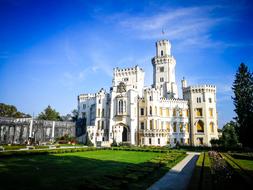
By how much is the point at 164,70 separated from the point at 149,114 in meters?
19.2

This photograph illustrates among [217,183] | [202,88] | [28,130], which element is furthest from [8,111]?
[217,183]

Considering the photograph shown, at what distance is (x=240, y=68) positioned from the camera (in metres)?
47.3

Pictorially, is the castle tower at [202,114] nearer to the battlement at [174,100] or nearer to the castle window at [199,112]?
the castle window at [199,112]

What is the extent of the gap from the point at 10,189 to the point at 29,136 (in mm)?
41779

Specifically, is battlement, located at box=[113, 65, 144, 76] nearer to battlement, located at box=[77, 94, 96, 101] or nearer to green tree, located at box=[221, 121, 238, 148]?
battlement, located at box=[77, 94, 96, 101]

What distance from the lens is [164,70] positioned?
6856cm

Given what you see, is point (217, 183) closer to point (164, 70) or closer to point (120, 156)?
point (120, 156)

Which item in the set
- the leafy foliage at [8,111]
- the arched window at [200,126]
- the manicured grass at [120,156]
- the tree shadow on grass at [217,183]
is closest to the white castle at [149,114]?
the arched window at [200,126]

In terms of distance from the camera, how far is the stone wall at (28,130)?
45.8 meters

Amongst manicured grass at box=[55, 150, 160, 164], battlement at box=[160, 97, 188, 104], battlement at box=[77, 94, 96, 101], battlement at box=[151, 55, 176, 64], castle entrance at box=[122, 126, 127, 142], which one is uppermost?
battlement at box=[151, 55, 176, 64]

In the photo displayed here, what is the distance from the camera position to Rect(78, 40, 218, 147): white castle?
5575 cm

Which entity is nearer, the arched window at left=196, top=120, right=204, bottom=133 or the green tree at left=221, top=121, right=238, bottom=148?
the green tree at left=221, top=121, right=238, bottom=148

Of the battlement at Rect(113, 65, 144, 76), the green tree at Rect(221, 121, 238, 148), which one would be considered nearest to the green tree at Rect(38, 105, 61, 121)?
the battlement at Rect(113, 65, 144, 76)

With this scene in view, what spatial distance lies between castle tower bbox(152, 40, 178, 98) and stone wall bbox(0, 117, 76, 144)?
32.8 meters
